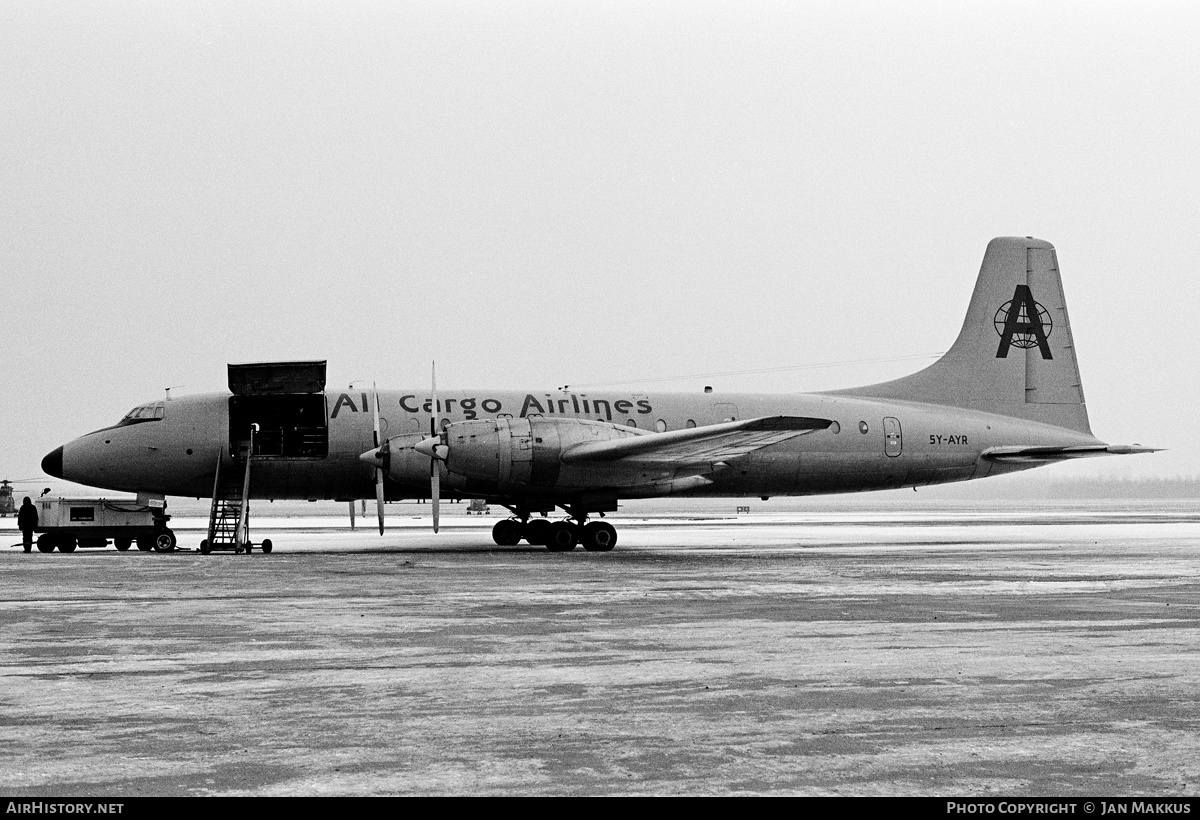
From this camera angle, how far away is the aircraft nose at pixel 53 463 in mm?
31047

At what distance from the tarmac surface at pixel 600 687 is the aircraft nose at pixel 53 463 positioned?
12.3 metres

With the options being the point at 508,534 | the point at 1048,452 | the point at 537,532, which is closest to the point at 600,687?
the point at 537,532

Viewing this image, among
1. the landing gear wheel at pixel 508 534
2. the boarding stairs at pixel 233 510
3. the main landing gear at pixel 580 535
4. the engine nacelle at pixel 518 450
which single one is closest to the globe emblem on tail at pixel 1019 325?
the engine nacelle at pixel 518 450

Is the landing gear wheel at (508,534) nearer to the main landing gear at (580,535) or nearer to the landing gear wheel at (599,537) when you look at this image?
the main landing gear at (580,535)

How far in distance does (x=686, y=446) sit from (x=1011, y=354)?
47.4 ft

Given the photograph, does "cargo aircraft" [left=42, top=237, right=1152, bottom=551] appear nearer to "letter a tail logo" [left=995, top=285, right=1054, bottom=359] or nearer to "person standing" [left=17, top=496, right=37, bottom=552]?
"person standing" [left=17, top=496, right=37, bottom=552]

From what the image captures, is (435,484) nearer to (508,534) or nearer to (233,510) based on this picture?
(508,534)

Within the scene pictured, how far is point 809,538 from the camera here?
40.1 meters

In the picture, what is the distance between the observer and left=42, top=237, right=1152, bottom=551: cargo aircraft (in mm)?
29609

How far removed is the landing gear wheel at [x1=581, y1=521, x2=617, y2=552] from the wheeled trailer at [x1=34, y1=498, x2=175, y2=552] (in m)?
10.5
